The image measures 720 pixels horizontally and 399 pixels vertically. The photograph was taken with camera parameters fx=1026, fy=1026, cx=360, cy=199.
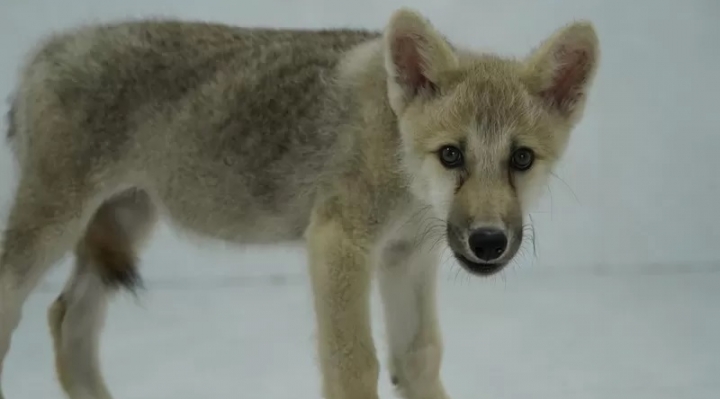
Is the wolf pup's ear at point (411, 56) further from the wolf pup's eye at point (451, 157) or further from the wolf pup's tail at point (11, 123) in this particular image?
the wolf pup's tail at point (11, 123)

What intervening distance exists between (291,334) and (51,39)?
1.64 meters

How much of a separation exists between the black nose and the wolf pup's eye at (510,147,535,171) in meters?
0.21

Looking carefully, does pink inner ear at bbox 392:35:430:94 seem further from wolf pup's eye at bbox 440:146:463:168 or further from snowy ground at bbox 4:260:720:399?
snowy ground at bbox 4:260:720:399

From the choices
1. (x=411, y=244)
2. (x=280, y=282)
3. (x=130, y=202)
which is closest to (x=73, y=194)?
(x=130, y=202)

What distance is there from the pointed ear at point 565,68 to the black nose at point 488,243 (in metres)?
0.39

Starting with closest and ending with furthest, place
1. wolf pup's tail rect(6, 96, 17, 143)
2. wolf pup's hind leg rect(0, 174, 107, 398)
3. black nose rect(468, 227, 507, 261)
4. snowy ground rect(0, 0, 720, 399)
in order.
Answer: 1. black nose rect(468, 227, 507, 261)
2. wolf pup's hind leg rect(0, 174, 107, 398)
3. wolf pup's tail rect(6, 96, 17, 143)
4. snowy ground rect(0, 0, 720, 399)

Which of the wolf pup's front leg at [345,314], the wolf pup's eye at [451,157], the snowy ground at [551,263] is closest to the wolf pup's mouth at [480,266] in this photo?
the wolf pup's eye at [451,157]

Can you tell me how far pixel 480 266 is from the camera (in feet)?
6.92

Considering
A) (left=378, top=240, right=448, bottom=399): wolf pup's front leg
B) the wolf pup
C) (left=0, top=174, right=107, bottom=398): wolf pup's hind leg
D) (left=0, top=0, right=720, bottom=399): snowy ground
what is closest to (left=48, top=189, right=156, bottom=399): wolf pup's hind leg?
the wolf pup

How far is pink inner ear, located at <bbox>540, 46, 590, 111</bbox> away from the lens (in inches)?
88.9

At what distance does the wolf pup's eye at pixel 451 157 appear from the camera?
2205 mm

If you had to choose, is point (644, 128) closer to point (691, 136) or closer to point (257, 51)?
point (691, 136)

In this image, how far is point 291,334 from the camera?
4035 mm

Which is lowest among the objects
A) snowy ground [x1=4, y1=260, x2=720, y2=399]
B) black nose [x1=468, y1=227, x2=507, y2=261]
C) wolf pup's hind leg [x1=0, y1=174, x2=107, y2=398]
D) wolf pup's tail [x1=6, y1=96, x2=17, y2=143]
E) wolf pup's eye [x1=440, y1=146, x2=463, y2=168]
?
snowy ground [x1=4, y1=260, x2=720, y2=399]
